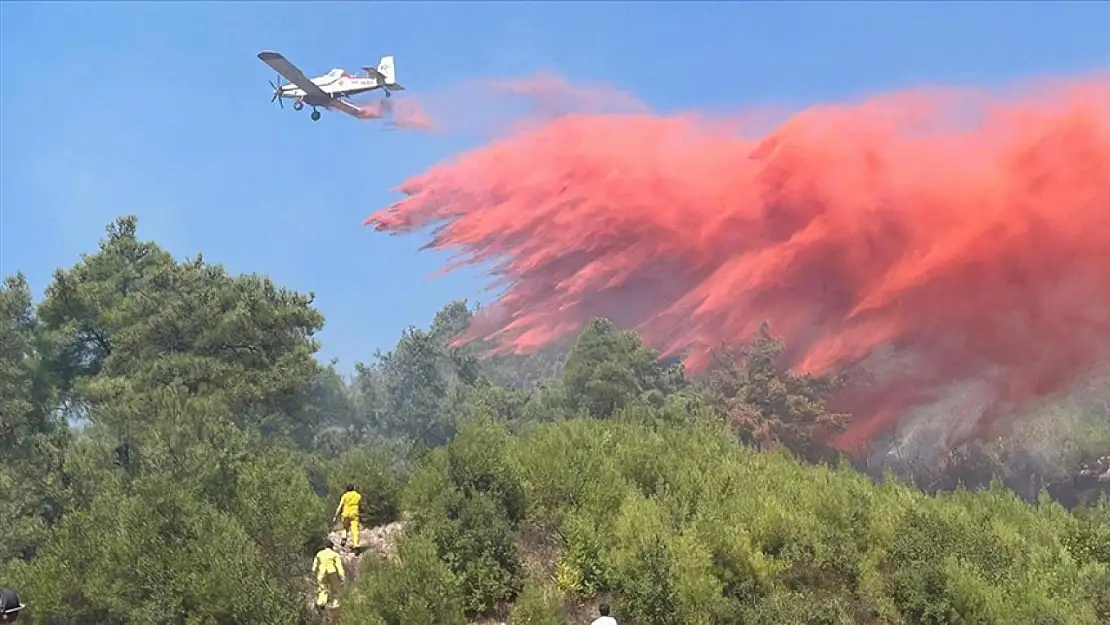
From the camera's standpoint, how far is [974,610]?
13352mm

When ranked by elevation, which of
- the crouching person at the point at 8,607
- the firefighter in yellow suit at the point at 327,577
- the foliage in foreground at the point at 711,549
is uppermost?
the crouching person at the point at 8,607

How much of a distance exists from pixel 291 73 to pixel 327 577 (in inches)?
926

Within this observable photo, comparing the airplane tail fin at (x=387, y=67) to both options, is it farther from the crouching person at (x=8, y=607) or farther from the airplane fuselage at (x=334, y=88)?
the crouching person at (x=8, y=607)

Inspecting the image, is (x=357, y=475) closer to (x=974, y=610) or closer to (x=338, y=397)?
(x=974, y=610)

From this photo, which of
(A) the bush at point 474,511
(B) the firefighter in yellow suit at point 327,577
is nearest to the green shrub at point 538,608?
(A) the bush at point 474,511

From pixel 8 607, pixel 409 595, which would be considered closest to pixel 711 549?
pixel 409 595

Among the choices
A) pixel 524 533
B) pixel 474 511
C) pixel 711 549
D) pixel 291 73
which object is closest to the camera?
pixel 711 549

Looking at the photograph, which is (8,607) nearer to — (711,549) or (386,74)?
(711,549)

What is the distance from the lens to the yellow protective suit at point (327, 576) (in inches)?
543

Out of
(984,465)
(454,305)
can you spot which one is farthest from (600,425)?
(454,305)

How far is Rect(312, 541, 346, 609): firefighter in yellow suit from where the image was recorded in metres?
13.8

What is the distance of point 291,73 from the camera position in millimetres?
33125

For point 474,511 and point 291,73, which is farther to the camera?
point 291,73

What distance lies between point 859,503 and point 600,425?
6.96m
